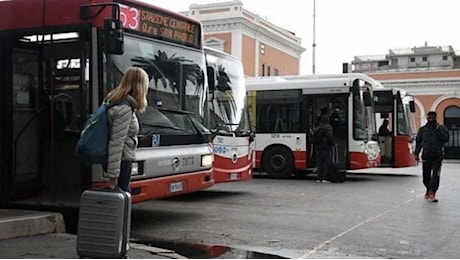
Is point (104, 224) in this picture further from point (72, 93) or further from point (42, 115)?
point (42, 115)

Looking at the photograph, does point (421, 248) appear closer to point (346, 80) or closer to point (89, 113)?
point (89, 113)

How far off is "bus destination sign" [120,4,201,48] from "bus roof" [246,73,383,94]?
25.9 feet

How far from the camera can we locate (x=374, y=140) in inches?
678

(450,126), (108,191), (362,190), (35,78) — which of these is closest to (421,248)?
(108,191)

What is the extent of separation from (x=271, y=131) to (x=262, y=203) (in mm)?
6220

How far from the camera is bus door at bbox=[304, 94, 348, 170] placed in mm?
16719

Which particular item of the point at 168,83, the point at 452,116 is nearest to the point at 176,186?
the point at 168,83

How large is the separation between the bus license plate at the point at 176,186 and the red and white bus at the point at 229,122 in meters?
3.45

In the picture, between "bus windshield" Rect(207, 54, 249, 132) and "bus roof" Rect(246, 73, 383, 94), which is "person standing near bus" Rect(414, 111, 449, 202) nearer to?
"bus windshield" Rect(207, 54, 249, 132)

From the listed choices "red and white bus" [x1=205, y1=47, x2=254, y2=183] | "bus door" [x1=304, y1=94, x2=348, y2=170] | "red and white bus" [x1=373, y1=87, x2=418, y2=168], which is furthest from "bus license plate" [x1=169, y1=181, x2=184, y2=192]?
"red and white bus" [x1=373, y1=87, x2=418, y2=168]

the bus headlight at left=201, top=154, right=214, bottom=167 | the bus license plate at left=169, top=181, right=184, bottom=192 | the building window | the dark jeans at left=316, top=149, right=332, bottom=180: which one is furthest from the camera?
the building window

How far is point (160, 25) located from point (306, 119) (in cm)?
899

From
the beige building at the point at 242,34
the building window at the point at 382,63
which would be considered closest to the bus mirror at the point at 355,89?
the beige building at the point at 242,34

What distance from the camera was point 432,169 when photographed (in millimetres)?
12109
